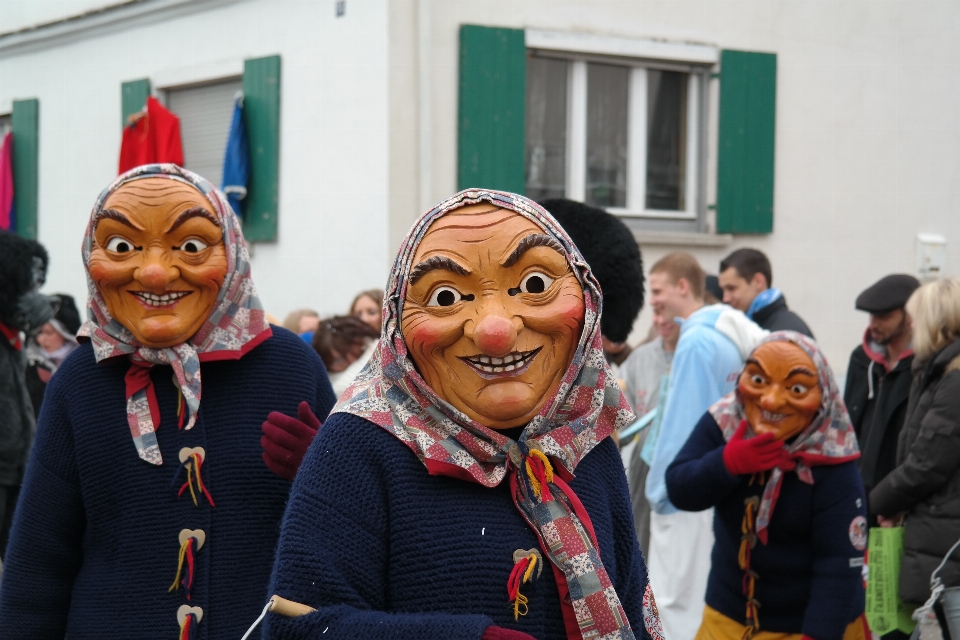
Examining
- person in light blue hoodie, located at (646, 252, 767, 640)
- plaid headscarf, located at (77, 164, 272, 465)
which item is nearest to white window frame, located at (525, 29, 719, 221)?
person in light blue hoodie, located at (646, 252, 767, 640)

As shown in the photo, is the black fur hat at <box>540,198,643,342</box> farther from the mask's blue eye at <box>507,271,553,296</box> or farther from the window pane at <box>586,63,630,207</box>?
the window pane at <box>586,63,630,207</box>

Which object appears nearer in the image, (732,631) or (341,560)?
(341,560)

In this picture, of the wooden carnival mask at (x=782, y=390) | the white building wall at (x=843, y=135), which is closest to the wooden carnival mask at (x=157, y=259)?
the wooden carnival mask at (x=782, y=390)

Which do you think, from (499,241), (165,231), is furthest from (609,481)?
(165,231)

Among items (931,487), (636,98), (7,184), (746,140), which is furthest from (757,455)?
(7,184)

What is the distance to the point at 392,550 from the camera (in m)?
2.01

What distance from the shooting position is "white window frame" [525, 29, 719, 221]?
9664 millimetres

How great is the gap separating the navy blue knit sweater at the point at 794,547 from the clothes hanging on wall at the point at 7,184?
33.0ft

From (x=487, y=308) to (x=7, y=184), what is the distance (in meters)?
11.7

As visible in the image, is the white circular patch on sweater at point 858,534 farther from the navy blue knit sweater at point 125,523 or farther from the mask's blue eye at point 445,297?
the mask's blue eye at point 445,297

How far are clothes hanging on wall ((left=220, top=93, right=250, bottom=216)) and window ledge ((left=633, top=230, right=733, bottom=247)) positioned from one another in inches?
124

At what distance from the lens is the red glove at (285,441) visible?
2752 millimetres

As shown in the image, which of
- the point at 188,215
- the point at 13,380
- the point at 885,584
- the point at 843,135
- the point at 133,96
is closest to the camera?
A: the point at 188,215

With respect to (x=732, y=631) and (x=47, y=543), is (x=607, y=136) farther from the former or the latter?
(x=47, y=543)
